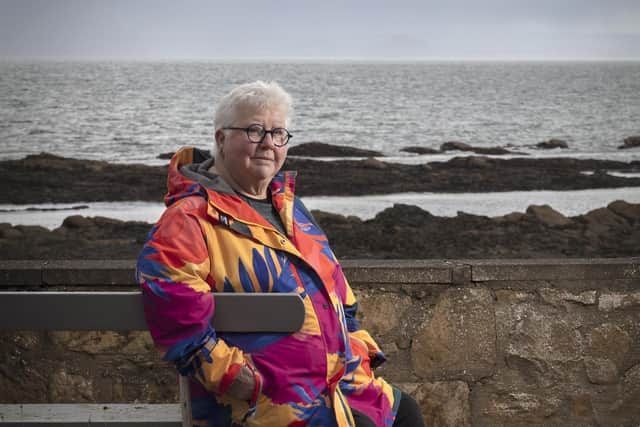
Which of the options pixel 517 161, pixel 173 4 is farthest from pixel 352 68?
pixel 517 161

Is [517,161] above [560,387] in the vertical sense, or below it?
below

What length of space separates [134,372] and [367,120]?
2034cm

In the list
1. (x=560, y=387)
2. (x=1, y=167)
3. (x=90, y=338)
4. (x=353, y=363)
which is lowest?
(x=1, y=167)

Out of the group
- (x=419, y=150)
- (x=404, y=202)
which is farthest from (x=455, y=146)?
(x=404, y=202)

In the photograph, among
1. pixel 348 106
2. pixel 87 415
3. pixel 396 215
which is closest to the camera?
pixel 87 415

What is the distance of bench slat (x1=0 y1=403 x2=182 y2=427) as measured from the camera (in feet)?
4.14

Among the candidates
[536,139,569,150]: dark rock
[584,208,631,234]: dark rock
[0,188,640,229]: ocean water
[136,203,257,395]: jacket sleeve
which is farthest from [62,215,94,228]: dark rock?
[536,139,569,150]: dark rock

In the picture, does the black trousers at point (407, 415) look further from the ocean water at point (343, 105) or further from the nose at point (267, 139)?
the ocean water at point (343, 105)

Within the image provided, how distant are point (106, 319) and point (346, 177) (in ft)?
51.7

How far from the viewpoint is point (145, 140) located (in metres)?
19.0

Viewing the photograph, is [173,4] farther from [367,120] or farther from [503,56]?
[503,56]

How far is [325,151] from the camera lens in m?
19.5

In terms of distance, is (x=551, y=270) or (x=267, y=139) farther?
(x=551, y=270)

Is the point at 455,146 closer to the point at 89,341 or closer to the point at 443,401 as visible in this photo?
the point at 443,401
